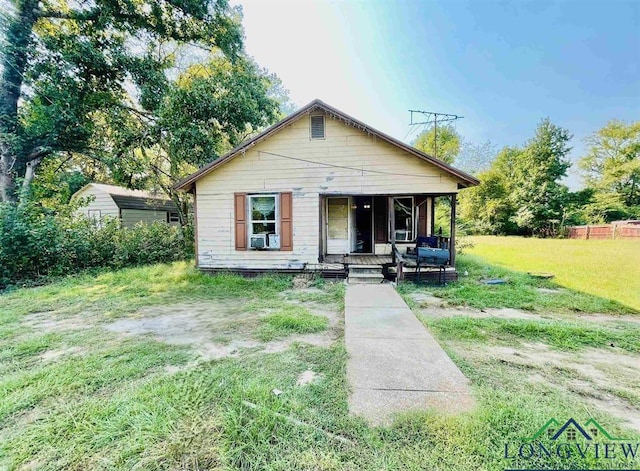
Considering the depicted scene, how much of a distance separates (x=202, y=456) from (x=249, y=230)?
6894mm

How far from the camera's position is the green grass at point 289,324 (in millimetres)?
4190

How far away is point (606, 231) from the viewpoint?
2100 cm

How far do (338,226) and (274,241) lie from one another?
→ 248 centimetres

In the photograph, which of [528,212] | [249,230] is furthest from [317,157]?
[528,212]

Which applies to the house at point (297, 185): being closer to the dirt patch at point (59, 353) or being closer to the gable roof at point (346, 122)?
the gable roof at point (346, 122)

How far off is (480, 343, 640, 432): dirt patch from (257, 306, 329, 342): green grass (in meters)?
2.23

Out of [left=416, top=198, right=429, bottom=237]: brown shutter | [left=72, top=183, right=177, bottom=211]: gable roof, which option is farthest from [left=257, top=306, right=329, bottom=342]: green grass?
[left=72, top=183, right=177, bottom=211]: gable roof

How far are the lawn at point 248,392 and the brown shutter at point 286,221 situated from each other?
3119 mm

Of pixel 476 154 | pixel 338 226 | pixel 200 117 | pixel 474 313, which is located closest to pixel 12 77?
pixel 200 117

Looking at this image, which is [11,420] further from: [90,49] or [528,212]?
[528,212]

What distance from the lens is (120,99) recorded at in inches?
409

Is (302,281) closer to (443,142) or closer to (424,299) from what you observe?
(424,299)

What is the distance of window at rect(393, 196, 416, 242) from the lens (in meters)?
9.42

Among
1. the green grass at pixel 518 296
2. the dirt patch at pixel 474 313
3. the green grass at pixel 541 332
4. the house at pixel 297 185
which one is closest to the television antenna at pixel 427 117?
the house at pixel 297 185
